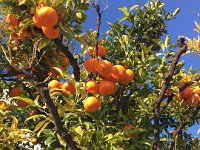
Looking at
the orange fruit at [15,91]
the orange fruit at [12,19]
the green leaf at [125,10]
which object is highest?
the green leaf at [125,10]

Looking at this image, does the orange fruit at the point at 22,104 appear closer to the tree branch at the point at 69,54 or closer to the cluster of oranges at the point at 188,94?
the tree branch at the point at 69,54

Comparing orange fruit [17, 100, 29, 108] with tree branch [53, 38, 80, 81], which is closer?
tree branch [53, 38, 80, 81]

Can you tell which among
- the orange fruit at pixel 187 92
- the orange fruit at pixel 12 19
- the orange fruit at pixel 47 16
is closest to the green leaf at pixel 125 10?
the orange fruit at pixel 187 92

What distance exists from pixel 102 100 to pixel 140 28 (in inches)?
60.3

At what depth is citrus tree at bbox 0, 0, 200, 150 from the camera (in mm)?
3148

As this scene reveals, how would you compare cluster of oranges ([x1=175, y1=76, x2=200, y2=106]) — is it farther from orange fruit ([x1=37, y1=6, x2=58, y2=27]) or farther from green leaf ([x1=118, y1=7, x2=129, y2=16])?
orange fruit ([x1=37, y1=6, x2=58, y2=27])

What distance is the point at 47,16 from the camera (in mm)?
3092

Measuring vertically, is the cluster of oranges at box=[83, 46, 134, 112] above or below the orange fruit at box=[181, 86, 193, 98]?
below

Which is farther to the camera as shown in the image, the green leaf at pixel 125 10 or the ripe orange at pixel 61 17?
the green leaf at pixel 125 10

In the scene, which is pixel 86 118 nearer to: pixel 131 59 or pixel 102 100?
pixel 102 100

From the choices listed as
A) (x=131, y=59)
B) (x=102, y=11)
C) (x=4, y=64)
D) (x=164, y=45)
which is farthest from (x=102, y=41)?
(x=102, y=11)

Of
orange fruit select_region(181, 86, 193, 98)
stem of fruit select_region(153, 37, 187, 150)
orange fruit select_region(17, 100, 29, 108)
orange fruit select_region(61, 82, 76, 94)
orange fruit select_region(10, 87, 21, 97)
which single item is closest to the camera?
stem of fruit select_region(153, 37, 187, 150)

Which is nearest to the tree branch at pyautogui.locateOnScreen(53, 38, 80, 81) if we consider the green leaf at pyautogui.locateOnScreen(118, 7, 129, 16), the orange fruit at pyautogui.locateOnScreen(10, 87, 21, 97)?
the orange fruit at pyautogui.locateOnScreen(10, 87, 21, 97)

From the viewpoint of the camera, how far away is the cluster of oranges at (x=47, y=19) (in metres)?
3.09
